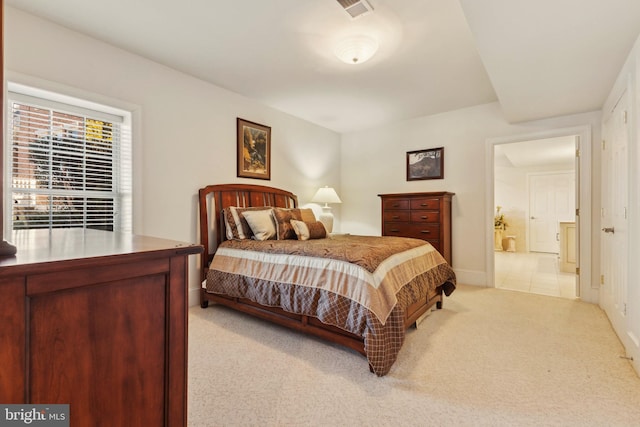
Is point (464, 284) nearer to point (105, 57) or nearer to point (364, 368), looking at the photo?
point (364, 368)

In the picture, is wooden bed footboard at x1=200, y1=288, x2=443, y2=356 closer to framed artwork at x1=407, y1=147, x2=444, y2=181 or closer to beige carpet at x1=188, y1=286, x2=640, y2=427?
beige carpet at x1=188, y1=286, x2=640, y2=427

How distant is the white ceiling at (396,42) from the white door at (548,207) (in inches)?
202

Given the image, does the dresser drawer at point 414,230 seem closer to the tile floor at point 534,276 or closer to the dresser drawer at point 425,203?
the dresser drawer at point 425,203

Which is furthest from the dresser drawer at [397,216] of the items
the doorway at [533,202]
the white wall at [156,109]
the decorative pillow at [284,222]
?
the doorway at [533,202]

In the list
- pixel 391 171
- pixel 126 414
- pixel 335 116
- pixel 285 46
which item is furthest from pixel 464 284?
pixel 126 414

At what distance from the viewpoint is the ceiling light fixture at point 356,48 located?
247 cm

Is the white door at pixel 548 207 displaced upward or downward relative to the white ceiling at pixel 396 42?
downward

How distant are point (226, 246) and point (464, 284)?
10.7 feet

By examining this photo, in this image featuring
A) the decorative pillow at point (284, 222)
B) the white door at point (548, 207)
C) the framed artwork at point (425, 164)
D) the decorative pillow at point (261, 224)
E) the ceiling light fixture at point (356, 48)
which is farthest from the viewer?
the white door at point (548, 207)

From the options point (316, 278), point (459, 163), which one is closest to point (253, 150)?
point (316, 278)

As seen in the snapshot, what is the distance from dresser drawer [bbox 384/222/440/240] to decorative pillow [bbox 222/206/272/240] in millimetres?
2162

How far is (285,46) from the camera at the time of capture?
2.68m

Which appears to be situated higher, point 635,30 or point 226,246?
point 635,30

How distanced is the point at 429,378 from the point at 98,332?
71.2 inches
